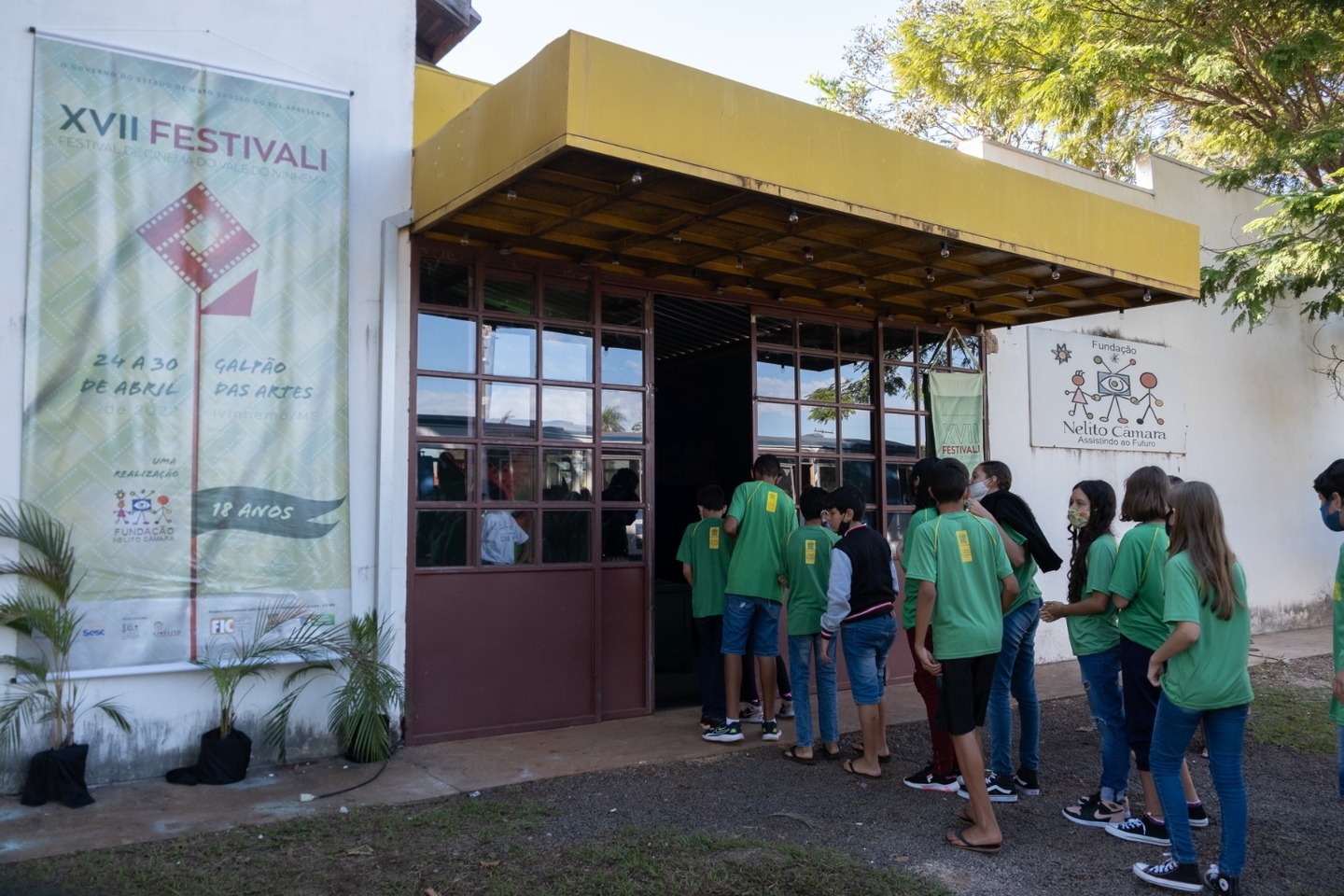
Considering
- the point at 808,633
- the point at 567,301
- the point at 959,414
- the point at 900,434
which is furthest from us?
the point at 959,414

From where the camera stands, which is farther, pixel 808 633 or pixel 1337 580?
pixel 808 633

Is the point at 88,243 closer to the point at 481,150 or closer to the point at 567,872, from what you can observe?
the point at 481,150

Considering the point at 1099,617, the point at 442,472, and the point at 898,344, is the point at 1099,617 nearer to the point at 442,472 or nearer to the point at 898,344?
the point at 442,472

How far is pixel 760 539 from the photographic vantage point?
20.7 feet

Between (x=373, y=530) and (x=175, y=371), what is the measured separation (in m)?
1.36

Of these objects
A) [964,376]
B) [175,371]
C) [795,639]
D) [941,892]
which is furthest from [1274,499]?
[175,371]

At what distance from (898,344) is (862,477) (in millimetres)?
1214

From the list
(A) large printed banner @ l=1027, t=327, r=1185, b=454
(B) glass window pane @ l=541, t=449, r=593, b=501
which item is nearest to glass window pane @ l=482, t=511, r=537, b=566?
(B) glass window pane @ l=541, t=449, r=593, b=501

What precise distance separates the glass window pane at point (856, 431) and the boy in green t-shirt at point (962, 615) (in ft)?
11.8

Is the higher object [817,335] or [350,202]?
[350,202]

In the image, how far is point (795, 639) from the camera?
5.89 metres

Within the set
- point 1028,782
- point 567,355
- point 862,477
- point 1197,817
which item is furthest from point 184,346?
point 1197,817

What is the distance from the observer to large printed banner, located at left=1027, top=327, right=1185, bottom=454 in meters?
9.73

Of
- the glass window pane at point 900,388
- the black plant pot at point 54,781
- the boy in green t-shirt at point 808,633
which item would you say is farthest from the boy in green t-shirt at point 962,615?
the black plant pot at point 54,781
